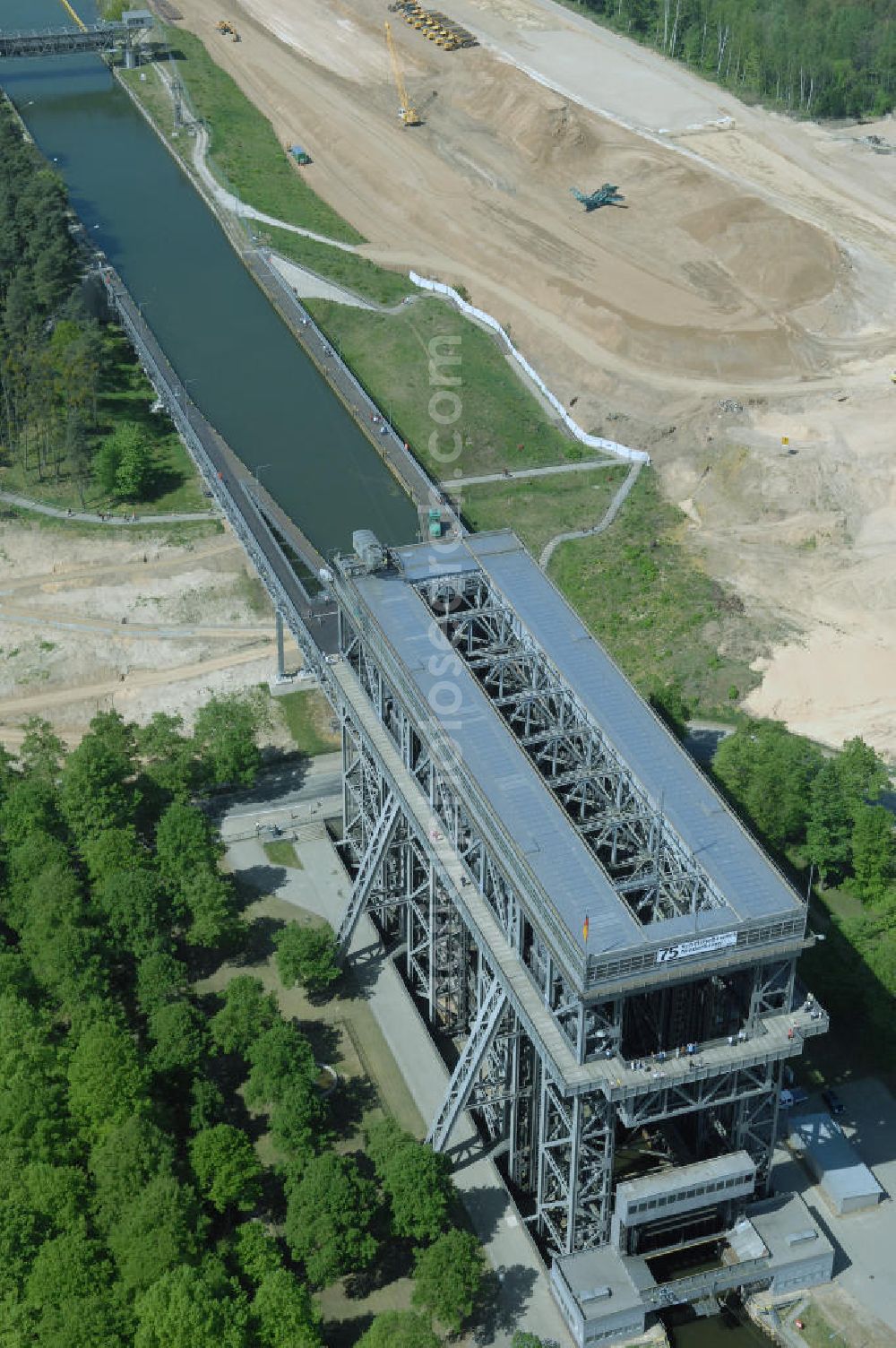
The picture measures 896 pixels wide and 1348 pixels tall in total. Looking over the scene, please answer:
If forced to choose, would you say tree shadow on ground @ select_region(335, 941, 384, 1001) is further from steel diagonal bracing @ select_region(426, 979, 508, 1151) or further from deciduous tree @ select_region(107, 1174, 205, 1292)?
deciduous tree @ select_region(107, 1174, 205, 1292)

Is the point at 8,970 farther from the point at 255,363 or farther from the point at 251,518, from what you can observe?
the point at 255,363

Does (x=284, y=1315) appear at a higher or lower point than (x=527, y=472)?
lower

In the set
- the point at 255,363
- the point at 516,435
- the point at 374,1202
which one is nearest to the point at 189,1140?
the point at 374,1202

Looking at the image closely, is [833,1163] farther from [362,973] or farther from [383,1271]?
[362,973]

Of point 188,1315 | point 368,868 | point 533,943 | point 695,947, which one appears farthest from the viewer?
point 368,868

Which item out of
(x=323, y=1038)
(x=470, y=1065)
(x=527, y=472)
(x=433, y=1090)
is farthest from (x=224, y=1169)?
(x=527, y=472)

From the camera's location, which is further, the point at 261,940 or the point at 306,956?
the point at 261,940
